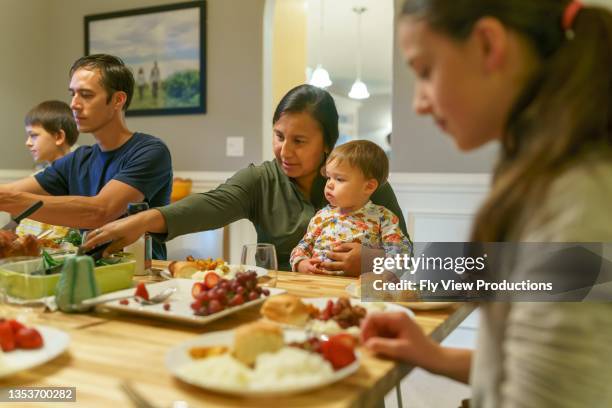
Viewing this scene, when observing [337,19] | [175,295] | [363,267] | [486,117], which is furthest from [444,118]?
[337,19]

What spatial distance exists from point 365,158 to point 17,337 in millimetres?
1257

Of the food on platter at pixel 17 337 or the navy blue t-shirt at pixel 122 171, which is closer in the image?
the food on platter at pixel 17 337

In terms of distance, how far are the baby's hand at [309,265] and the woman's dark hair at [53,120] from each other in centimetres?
188

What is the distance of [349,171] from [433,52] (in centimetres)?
115

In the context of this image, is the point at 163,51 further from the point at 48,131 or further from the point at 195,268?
the point at 195,268

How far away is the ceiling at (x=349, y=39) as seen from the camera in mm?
5770

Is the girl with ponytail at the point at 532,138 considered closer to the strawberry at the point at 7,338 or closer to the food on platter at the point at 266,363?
the food on platter at the point at 266,363

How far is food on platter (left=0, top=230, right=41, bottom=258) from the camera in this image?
1337 mm

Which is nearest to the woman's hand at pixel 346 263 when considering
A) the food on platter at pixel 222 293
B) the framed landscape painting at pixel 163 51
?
the food on platter at pixel 222 293

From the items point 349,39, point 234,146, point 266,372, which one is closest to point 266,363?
point 266,372

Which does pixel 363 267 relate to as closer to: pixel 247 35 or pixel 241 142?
pixel 241 142

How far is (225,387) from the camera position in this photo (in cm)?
65

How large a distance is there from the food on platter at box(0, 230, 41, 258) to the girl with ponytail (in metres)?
1.12

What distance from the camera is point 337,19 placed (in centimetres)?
624
